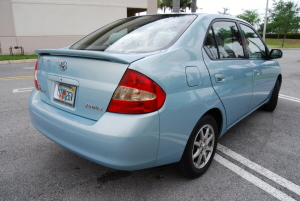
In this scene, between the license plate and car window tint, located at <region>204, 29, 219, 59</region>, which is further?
car window tint, located at <region>204, 29, 219, 59</region>

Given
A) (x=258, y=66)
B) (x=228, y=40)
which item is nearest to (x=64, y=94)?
(x=228, y=40)

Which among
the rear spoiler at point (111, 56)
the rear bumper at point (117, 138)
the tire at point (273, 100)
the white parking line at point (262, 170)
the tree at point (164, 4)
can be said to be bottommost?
the white parking line at point (262, 170)

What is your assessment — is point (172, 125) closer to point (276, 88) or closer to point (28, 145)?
point (28, 145)

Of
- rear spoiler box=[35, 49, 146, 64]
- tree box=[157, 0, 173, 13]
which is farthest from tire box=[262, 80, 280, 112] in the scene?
tree box=[157, 0, 173, 13]

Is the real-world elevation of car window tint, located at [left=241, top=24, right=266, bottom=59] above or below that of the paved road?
above

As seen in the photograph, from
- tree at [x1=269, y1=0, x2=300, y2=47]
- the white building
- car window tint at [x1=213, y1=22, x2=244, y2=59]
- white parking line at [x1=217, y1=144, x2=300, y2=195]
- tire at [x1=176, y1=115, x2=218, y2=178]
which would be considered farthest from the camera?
tree at [x1=269, y1=0, x2=300, y2=47]

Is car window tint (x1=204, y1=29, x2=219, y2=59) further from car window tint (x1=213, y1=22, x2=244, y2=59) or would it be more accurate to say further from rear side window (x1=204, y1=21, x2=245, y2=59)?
car window tint (x1=213, y1=22, x2=244, y2=59)

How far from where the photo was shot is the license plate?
2.15m

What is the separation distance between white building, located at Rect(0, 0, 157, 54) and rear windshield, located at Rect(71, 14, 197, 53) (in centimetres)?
1561

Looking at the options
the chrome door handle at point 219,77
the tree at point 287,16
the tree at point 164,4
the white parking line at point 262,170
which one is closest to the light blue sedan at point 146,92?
the chrome door handle at point 219,77

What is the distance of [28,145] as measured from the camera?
3154 millimetres

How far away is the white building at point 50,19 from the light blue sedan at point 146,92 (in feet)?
51.2

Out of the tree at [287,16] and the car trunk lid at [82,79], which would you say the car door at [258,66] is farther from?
the tree at [287,16]

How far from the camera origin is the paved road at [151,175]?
88.0 inches
